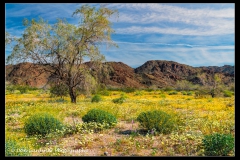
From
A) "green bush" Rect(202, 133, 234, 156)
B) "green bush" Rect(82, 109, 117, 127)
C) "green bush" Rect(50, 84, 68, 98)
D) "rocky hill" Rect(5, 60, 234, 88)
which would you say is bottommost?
"green bush" Rect(202, 133, 234, 156)

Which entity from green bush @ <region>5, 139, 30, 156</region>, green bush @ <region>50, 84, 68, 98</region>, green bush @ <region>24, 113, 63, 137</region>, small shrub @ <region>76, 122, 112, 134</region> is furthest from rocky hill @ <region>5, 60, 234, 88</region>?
green bush @ <region>5, 139, 30, 156</region>

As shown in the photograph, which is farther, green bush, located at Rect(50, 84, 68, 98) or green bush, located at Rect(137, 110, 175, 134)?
green bush, located at Rect(50, 84, 68, 98)

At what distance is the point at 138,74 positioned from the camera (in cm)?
14200

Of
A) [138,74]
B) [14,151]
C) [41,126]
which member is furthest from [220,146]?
[138,74]

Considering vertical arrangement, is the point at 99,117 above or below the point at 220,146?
above

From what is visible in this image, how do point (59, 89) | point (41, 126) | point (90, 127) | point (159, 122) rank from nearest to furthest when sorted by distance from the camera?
point (41, 126) < point (159, 122) < point (90, 127) < point (59, 89)

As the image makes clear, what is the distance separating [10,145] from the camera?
631 centimetres

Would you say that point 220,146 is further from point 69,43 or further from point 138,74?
point 138,74

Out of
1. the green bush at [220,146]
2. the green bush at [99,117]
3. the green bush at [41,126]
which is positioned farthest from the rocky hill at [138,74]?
the green bush at [220,146]

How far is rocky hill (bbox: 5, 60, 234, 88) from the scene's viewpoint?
75.4ft

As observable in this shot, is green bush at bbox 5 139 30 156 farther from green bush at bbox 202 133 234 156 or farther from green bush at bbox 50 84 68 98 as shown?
green bush at bbox 50 84 68 98

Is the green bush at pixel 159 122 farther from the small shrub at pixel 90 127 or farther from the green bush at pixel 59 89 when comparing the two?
the green bush at pixel 59 89

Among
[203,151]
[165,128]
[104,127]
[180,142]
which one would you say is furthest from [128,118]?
[203,151]

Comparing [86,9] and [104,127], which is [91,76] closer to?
[86,9]
